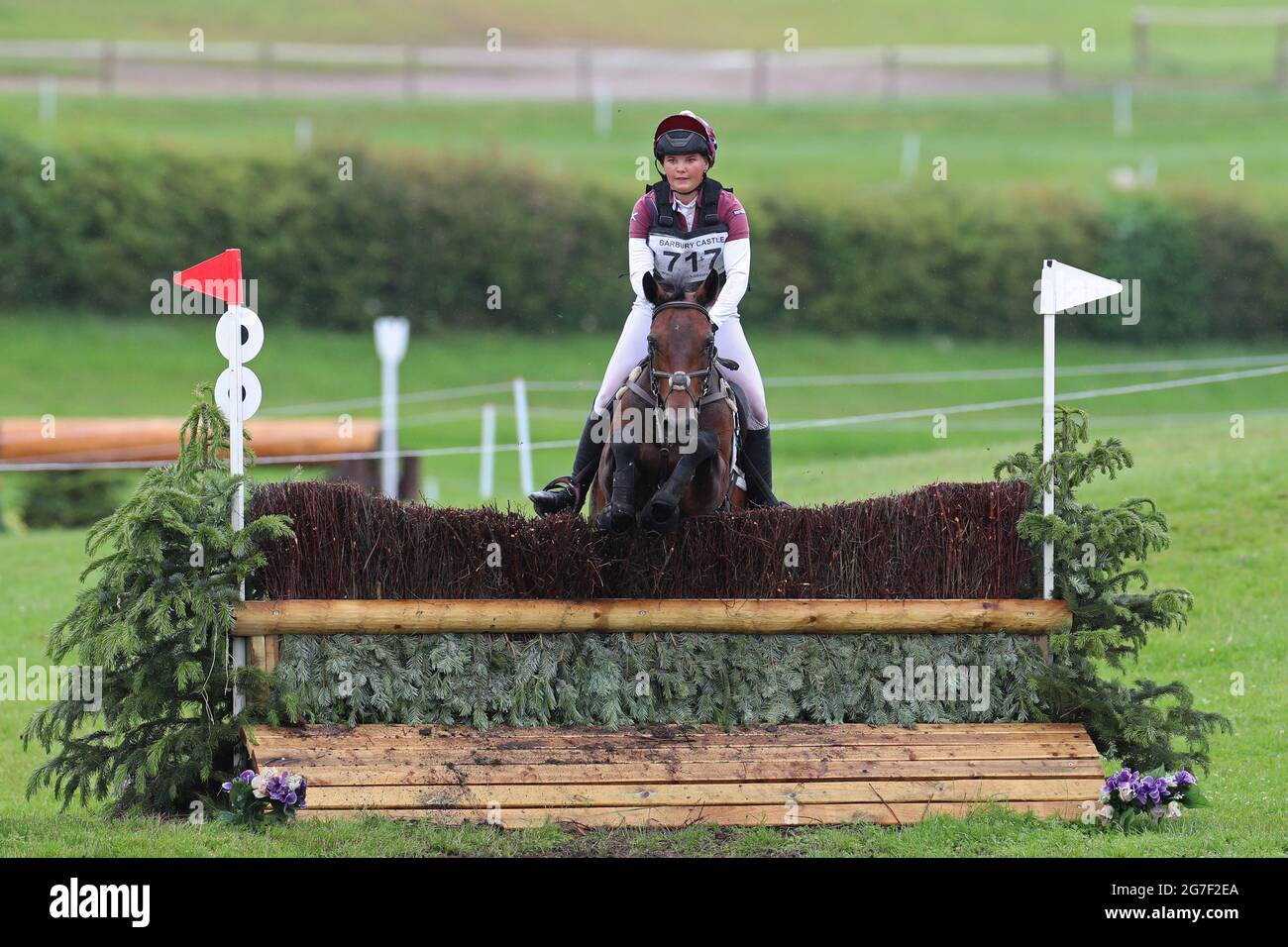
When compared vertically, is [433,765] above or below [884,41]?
below

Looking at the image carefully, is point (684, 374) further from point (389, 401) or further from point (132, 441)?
point (132, 441)

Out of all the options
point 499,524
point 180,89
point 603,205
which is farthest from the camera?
point 180,89

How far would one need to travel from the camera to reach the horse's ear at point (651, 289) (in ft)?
23.9

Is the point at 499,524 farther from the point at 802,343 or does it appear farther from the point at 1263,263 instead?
the point at 1263,263

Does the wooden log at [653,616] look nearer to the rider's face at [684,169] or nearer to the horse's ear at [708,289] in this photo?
the horse's ear at [708,289]

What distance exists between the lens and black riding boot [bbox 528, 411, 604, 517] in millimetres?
8164

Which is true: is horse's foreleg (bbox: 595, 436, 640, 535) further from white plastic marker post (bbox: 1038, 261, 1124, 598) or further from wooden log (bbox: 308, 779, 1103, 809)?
white plastic marker post (bbox: 1038, 261, 1124, 598)

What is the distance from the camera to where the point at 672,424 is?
6.93 metres

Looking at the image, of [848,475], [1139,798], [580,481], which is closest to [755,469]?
[580,481]

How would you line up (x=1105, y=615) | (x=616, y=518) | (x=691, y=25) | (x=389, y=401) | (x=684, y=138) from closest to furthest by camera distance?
(x=616, y=518) < (x=1105, y=615) < (x=684, y=138) < (x=389, y=401) < (x=691, y=25)

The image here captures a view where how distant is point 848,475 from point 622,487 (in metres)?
8.10

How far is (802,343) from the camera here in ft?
80.3
